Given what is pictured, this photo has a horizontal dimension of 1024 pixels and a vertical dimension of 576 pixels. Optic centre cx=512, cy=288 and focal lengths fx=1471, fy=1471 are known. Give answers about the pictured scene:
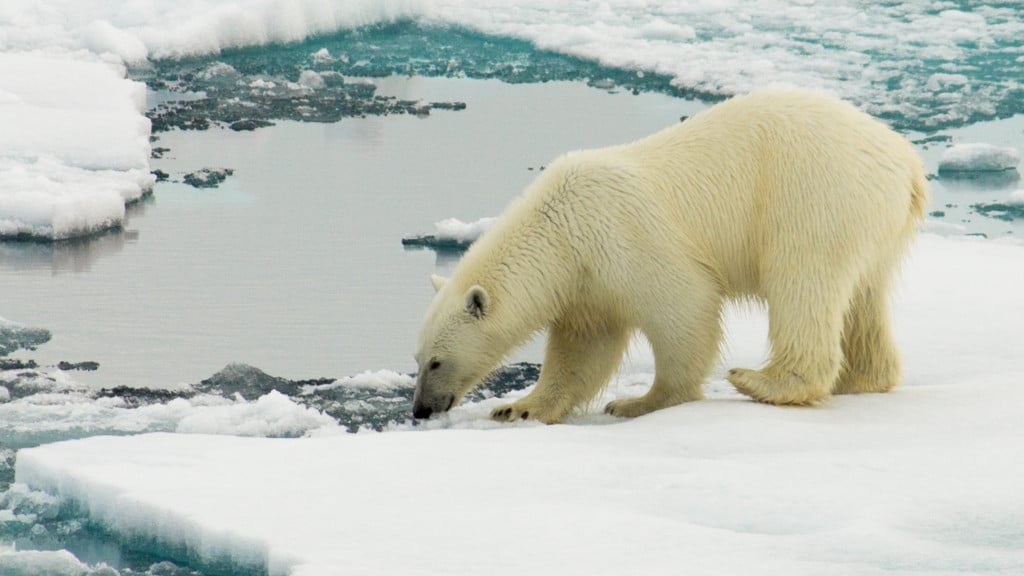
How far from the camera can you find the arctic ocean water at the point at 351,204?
253 inches

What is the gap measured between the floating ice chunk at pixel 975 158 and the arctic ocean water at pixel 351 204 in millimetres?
141

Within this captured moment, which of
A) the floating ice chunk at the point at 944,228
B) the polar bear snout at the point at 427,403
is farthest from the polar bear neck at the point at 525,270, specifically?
the floating ice chunk at the point at 944,228

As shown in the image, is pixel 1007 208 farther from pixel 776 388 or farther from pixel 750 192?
pixel 776 388

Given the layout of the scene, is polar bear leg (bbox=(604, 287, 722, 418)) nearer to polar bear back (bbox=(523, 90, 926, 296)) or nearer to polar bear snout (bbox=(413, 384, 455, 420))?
polar bear back (bbox=(523, 90, 926, 296))

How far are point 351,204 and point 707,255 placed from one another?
458cm

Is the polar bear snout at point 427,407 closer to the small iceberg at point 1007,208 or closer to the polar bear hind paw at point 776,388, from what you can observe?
the polar bear hind paw at point 776,388

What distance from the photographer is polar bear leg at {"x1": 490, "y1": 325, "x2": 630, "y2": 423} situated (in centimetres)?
573

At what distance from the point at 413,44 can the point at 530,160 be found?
5610 mm

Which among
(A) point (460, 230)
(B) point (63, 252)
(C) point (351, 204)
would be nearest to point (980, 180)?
(A) point (460, 230)

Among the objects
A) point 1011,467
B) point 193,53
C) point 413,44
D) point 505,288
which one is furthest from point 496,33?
point 1011,467

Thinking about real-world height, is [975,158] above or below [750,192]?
below

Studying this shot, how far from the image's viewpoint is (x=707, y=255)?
5.49 metres

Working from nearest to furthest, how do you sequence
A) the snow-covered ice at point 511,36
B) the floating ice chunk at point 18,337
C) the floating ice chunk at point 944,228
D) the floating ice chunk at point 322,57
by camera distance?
the floating ice chunk at point 18,337 → the floating ice chunk at point 944,228 → the snow-covered ice at point 511,36 → the floating ice chunk at point 322,57

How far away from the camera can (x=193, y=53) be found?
14.8 m
